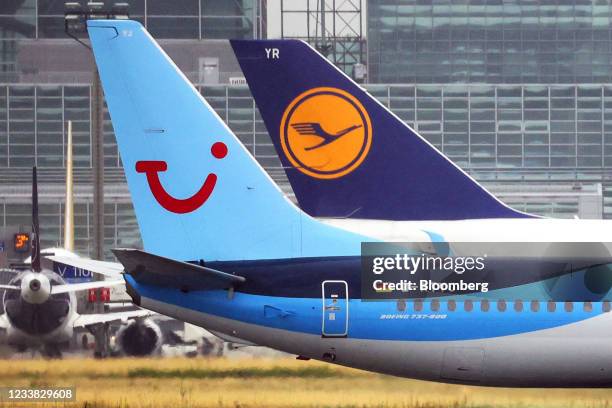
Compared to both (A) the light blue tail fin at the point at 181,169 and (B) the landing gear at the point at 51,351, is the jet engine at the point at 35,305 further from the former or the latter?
(A) the light blue tail fin at the point at 181,169

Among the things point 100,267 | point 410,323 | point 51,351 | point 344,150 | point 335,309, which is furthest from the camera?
point 51,351

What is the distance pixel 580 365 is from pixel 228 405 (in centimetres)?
755

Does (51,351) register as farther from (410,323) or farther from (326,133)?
(410,323)

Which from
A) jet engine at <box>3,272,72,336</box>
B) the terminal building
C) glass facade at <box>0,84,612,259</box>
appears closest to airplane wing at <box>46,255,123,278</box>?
jet engine at <box>3,272,72,336</box>

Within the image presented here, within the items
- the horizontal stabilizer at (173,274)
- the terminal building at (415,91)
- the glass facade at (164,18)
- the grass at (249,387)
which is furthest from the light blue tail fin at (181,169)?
the glass facade at (164,18)

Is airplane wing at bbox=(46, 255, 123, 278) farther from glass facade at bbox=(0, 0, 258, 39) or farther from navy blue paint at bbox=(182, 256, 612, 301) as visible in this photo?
glass facade at bbox=(0, 0, 258, 39)

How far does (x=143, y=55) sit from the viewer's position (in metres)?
23.8

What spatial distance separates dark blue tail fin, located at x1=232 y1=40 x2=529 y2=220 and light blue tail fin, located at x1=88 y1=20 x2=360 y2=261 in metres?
1.85

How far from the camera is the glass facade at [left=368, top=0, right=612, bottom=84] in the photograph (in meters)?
141

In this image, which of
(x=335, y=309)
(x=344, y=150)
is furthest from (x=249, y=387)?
(x=344, y=150)

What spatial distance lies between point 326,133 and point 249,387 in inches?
271

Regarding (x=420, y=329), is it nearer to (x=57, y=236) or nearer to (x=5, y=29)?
(x=57, y=236)

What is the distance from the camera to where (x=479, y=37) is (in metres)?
141

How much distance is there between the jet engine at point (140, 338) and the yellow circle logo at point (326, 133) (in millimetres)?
11476
